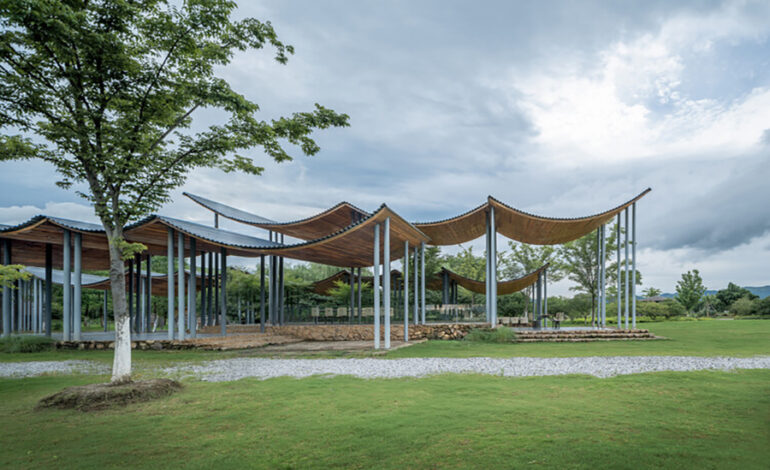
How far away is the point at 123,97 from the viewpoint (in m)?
6.59

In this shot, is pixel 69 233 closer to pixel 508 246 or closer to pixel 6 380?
pixel 6 380

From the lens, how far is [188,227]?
550 inches

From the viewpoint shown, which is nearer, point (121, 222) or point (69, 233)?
point (121, 222)

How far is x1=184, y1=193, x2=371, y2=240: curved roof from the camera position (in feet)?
54.1

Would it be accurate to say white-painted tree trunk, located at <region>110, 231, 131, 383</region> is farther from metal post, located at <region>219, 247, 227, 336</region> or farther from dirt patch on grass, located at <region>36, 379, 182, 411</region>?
metal post, located at <region>219, 247, 227, 336</region>

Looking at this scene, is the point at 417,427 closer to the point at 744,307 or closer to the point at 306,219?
the point at 306,219

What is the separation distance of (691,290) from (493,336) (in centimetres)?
3454

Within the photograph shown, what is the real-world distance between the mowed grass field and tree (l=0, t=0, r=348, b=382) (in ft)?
6.53

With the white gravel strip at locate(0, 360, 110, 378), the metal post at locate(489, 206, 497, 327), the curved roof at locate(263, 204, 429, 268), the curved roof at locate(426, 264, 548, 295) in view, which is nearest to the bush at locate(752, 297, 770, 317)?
the curved roof at locate(426, 264, 548, 295)

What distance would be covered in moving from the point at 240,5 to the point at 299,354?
758cm

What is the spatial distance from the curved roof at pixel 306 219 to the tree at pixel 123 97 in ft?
29.6

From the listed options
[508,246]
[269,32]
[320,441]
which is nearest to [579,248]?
[508,246]

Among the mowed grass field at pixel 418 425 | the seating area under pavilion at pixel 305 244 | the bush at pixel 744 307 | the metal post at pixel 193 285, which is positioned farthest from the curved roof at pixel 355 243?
the bush at pixel 744 307

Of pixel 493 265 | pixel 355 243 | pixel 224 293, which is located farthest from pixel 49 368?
pixel 493 265
